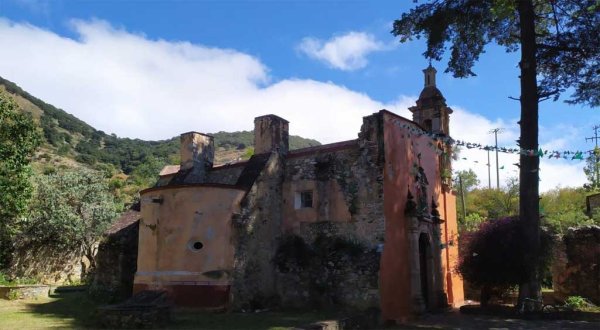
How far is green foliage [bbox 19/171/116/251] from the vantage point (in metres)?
25.4

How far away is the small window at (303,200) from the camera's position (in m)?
16.6

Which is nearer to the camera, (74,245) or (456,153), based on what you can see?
(456,153)

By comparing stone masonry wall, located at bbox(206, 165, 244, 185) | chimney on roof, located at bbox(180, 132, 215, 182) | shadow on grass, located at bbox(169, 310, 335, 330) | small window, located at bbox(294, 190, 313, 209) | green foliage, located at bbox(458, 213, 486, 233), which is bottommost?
shadow on grass, located at bbox(169, 310, 335, 330)

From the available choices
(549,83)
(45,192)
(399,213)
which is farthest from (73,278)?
(549,83)

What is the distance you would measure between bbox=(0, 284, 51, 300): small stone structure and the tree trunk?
674 inches

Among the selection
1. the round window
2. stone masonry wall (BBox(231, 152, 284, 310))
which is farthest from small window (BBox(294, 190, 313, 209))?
the round window

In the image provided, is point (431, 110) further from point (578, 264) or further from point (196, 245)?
point (196, 245)

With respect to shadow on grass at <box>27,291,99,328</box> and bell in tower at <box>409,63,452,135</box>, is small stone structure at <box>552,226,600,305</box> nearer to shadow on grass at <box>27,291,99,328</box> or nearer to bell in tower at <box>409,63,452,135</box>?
bell in tower at <box>409,63,452,135</box>

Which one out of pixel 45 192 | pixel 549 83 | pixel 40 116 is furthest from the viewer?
pixel 40 116

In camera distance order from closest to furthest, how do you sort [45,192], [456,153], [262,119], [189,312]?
[189,312] → [262,119] → [456,153] → [45,192]

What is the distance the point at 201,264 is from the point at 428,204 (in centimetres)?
860

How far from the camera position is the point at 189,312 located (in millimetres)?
13977

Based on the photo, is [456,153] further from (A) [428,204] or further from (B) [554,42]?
(B) [554,42]

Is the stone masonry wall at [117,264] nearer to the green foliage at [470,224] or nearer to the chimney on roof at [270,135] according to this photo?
the chimney on roof at [270,135]
